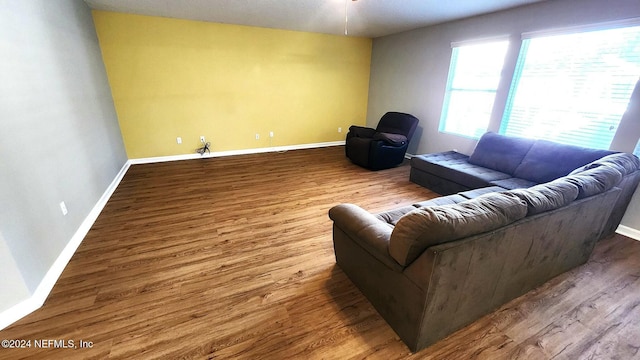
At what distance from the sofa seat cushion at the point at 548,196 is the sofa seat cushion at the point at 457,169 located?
1443 millimetres

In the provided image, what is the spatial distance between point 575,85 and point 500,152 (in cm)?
101

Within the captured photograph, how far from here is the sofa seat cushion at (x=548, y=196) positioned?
1.47 metres

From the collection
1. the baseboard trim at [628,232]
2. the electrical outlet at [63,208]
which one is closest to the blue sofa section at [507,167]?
the baseboard trim at [628,232]

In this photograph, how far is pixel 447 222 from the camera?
121 centimetres

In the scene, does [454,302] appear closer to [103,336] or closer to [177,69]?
[103,336]

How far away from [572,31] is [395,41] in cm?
297

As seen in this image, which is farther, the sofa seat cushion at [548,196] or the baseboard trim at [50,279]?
the baseboard trim at [50,279]

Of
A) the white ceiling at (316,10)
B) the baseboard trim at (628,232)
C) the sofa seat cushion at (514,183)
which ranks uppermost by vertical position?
the white ceiling at (316,10)

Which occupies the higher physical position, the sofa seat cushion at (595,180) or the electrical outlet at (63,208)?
the sofa seat cushion at (595,180)

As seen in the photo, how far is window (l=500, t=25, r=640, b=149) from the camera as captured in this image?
2.64m

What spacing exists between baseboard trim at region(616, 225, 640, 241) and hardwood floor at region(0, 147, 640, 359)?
16 cm

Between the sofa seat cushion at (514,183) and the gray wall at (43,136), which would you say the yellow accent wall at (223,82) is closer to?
the gray wall at (43,136)

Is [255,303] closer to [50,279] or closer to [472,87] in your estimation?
[50,279]

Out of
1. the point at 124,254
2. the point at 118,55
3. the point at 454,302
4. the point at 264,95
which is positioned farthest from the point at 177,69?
the point at 454,302
